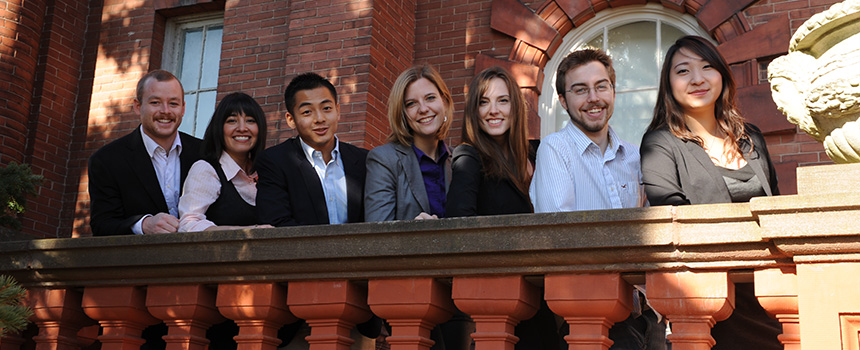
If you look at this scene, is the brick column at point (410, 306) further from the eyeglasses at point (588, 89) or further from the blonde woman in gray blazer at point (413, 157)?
the eyeglasses at point (588, 89)

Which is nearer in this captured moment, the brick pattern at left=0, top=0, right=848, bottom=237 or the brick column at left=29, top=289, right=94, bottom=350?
the brick column at left=29, top=289, right=94, bottom=350

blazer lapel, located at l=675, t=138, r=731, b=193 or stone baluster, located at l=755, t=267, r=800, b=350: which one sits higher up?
blazer lapel, located at l=675, t=138, r=731, b=193

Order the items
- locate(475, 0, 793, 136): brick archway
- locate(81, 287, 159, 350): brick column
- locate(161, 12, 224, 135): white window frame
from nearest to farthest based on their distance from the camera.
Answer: locate(81, 287, 159, 350): brick column, locate(475, 0, 793, 136): brick archway, locate(161, 12, 224, 135): white window frame

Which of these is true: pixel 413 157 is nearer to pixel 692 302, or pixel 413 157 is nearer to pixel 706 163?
pixel 706 163

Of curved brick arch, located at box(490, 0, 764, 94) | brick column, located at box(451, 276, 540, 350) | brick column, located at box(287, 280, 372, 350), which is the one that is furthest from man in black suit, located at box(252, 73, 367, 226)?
curved brick arch, located at box(490, 0, 764, 94)

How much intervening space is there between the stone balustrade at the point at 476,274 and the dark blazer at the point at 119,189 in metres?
0.58

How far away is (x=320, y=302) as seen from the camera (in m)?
2.75

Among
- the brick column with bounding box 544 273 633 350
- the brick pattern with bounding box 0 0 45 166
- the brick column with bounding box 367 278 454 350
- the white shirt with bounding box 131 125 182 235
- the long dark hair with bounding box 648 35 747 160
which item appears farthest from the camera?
the brick pattern with bounding box 0 0 45 166

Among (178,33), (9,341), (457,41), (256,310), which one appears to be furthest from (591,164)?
(178,33)

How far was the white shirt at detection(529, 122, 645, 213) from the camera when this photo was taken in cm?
338

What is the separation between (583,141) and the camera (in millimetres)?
3639

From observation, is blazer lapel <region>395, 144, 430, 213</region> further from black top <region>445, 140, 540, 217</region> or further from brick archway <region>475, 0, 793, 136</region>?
brick archway <region>475, 0, 793, 136</region>

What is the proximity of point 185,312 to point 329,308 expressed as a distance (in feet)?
1.75

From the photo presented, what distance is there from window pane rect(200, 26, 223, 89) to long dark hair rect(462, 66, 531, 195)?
5.92 meters
